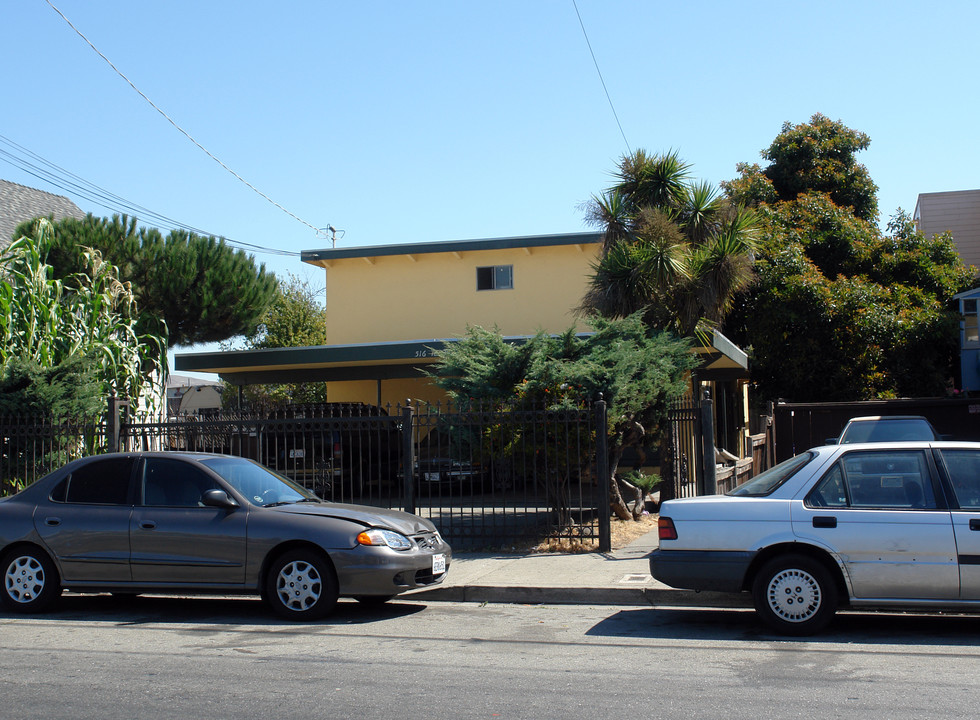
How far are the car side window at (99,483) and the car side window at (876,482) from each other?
6.19 metres

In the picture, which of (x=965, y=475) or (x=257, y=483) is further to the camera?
(x=257, y=483)

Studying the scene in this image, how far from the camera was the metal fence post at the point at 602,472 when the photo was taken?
10.8 metres

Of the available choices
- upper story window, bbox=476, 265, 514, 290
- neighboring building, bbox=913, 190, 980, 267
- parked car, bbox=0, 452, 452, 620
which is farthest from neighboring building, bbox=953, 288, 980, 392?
parked car, bbox=0, 452, 452, 620

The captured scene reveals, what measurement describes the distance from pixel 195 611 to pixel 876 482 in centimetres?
624

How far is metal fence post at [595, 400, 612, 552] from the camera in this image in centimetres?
1083

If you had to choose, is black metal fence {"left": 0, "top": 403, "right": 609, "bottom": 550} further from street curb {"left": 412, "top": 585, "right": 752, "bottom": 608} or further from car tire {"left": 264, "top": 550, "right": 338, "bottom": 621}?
car tire {"left": 264, "top": 550, "right": 338, "bottom": 621}

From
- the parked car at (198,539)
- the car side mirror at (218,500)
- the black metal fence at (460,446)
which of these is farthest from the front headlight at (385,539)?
the black metal fence at (460,446)

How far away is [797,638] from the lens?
702 cm

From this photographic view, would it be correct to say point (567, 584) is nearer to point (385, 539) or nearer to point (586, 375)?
point (385, 539)

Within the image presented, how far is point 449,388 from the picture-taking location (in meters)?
12.4

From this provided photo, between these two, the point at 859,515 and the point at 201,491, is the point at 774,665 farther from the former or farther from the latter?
the point at 201,491

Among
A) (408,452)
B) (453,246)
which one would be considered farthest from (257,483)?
(453,246)

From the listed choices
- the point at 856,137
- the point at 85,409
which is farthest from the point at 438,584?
the point at 856,137

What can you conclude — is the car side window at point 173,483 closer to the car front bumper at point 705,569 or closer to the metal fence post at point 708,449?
the car front bumper at point 705,569
